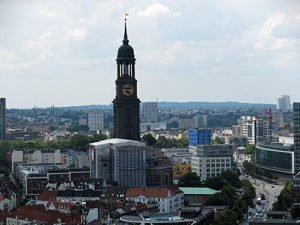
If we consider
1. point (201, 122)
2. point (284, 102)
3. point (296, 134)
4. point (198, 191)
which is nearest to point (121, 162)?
point (198, 191)

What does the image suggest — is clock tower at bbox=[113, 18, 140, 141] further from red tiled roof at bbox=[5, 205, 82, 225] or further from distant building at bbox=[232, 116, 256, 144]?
distant building at bbox=[232, 116, 256, 144]

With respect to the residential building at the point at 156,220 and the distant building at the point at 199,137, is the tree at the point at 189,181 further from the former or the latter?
the distant building at the point at 199,137

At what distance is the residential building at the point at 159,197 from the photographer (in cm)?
3119

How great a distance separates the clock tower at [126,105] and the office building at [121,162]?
2.13 metres

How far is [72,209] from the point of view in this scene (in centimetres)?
2822

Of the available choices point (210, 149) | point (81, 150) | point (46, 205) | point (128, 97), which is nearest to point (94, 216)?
point (46, 205)

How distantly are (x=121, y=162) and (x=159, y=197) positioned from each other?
551 centimetres

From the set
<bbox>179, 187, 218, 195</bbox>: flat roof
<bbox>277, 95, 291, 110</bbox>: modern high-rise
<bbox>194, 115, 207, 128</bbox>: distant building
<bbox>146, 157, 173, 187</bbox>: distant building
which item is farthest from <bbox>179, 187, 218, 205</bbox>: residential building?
<bbox>277, 95, 291, 110</bbox>: modern high-rise

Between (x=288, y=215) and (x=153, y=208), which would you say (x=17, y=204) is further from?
(x=288, y=215)

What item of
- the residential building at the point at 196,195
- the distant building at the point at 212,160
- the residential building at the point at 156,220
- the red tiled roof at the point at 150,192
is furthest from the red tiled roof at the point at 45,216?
the distant building at the point at 212,160

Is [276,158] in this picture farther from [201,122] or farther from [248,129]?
[201,122]

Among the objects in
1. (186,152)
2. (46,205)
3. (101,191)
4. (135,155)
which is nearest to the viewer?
(46,205)

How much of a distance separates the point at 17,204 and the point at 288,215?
10536 millimetres

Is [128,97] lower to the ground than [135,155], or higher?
higher
